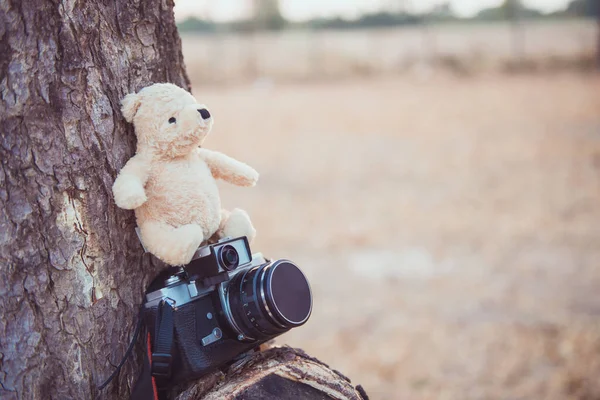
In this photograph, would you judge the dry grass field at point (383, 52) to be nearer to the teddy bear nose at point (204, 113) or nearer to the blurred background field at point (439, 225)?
the blurred background field at point (439, 225)

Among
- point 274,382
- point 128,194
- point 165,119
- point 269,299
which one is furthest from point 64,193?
point 274,382

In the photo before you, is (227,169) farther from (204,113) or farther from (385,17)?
(385,17)

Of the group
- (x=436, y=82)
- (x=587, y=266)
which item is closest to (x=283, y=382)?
(x=587, y=266)

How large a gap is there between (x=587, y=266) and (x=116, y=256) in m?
3.97

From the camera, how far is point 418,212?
5711 millimetres

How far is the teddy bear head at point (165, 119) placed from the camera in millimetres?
1207

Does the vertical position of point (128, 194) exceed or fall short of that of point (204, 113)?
it falls short

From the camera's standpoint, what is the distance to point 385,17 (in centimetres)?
2466

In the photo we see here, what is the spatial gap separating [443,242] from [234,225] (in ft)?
12.5

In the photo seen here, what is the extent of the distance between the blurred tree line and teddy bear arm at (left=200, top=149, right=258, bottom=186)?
1919cm

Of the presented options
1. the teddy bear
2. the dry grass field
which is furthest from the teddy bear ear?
the dry grass field

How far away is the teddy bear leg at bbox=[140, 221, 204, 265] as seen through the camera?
3.87ft

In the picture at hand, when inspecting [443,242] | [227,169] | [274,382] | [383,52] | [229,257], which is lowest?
[443,242]

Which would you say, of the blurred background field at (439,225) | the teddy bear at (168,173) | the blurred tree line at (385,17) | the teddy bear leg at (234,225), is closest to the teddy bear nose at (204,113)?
the teddy bear at (168,173)
